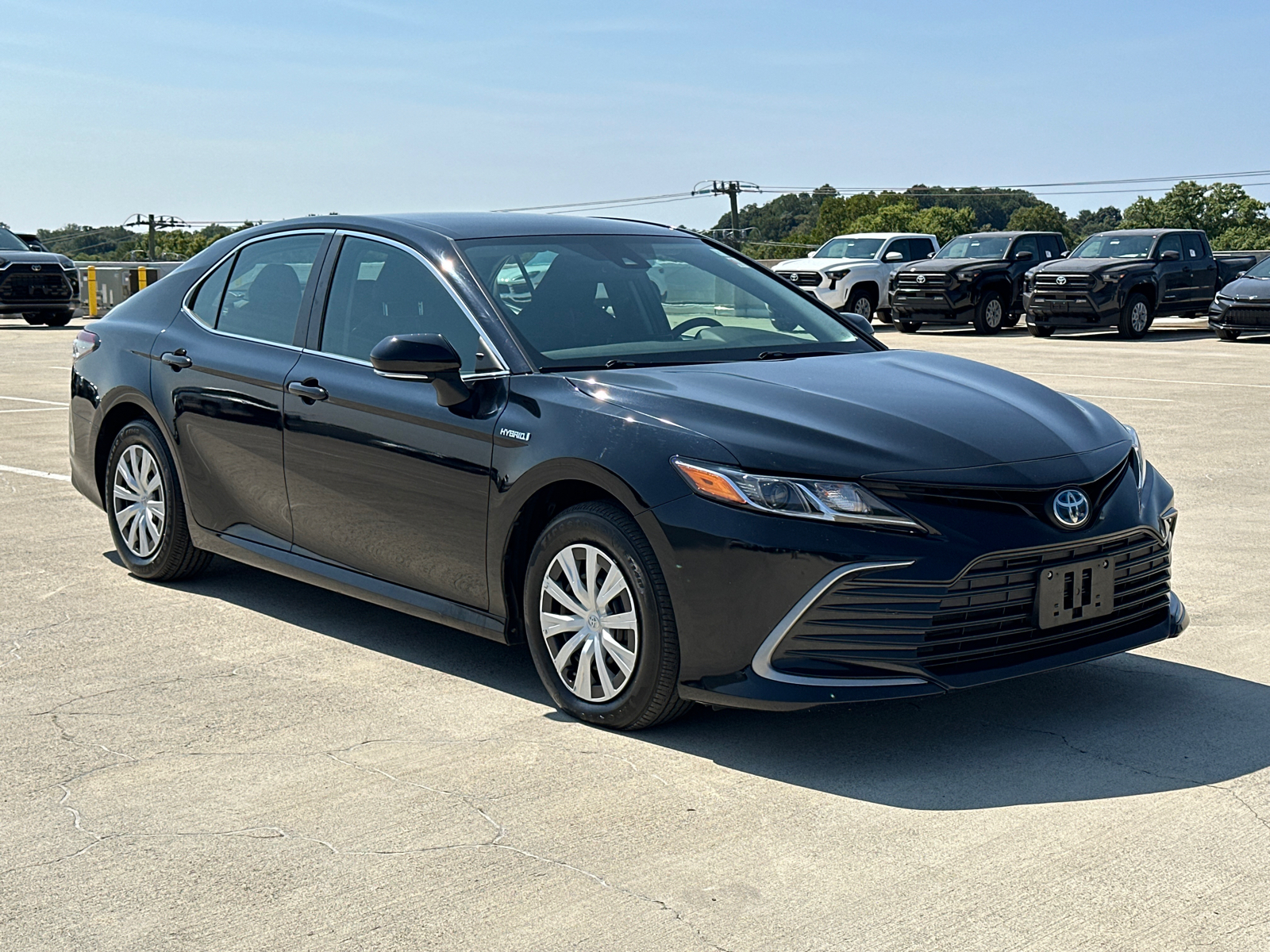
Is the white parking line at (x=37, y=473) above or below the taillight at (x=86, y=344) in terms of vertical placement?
below

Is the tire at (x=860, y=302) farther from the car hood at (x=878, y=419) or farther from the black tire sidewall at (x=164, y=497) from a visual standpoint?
the car hood at (x=878, y=419)

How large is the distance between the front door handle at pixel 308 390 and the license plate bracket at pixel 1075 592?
8.72 feet

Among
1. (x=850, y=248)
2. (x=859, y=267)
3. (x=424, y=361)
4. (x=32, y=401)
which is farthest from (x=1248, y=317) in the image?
(x=424, y=361)

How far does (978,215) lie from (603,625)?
175m

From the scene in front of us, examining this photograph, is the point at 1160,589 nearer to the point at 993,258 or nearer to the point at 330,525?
the point at 330,525

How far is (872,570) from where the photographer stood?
4.18 meters

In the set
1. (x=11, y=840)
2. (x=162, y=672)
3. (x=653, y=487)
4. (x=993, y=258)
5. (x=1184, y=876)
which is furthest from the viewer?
(x=993, y=258)

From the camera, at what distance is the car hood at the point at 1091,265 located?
25.6 m

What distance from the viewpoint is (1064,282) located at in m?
25.7

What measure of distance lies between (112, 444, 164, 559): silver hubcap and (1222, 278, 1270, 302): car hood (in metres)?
20.9

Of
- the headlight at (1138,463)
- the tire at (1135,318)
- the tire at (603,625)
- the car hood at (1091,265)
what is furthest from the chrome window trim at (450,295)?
the tire at (1135,318)

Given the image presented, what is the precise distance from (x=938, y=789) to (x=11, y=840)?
2.42 meters

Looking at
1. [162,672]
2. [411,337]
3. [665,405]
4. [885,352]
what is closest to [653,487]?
[665,405]

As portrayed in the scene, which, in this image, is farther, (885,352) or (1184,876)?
(885,352)
